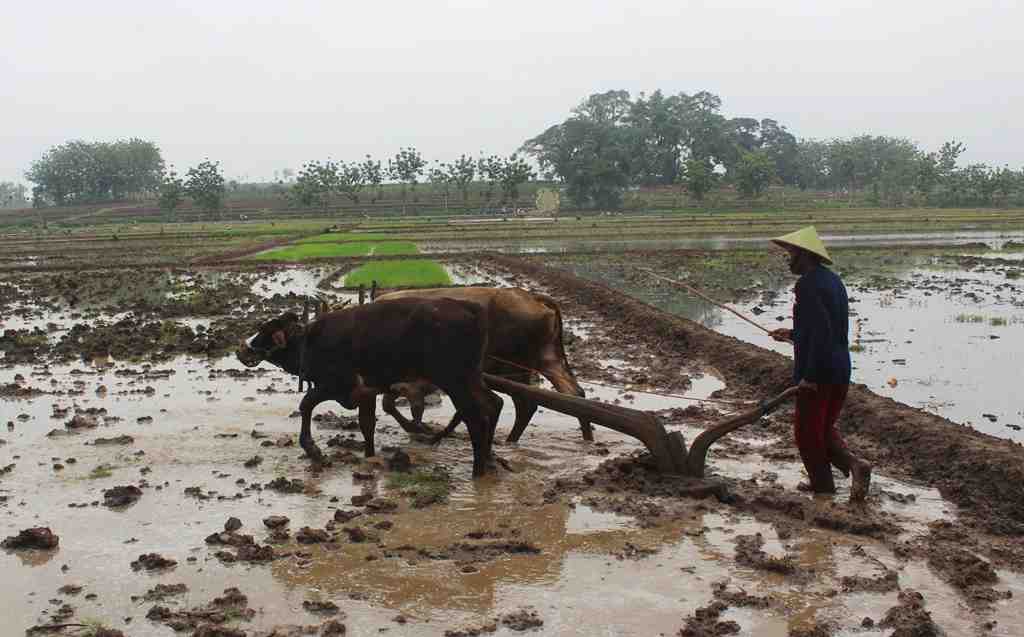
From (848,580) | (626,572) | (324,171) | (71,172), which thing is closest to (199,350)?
(626,572)

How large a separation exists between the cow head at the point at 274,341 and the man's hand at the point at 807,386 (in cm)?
525

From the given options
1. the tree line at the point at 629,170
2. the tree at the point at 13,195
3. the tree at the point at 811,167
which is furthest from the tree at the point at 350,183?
the tree at the point at 13,195

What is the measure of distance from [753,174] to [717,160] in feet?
51.0

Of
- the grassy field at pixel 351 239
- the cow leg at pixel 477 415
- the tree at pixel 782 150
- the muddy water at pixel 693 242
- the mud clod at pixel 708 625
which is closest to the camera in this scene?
the mud clod at pixel 708 625

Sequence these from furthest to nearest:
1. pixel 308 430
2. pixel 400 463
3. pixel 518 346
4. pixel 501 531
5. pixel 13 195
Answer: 1. pixel 13 195
2. pixel 518 346
3. pixel 308 430
4. pixel 400 463
5. pixel 501 531

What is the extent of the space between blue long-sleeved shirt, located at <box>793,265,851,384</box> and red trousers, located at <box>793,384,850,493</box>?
13 centimetres

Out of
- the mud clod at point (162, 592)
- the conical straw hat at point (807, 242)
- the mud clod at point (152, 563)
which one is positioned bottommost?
the mud clod at point (162, 592)

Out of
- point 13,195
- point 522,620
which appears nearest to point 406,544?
point 522,620

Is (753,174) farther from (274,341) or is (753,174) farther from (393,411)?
(274,341)

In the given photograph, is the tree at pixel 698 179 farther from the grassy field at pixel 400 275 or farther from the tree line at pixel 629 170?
the grassy field at pixel 400 275

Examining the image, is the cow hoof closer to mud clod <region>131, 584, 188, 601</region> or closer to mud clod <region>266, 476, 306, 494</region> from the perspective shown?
mud clod <region>266, 476, 306, 494</region>

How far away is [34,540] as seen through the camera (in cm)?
634

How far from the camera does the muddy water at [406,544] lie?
17.5ft

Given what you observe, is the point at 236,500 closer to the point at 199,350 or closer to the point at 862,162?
the point at 199,350
